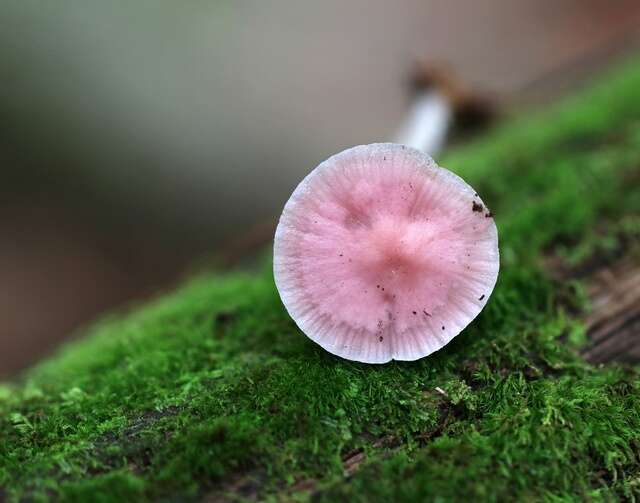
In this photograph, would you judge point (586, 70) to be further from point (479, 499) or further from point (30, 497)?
point (30, 497)

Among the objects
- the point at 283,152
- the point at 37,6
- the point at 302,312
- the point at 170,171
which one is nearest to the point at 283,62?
the point at 283,152

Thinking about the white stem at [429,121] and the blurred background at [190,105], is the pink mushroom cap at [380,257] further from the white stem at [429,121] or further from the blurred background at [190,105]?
the white stem at [429,121]

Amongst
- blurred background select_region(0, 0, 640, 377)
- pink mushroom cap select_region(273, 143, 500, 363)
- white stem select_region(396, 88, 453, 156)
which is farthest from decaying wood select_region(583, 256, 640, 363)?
blurred background select_region(0, 0, 640, 377)

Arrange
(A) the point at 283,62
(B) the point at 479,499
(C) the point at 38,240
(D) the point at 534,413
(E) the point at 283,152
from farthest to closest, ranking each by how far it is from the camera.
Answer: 1. (A) the point at 283,62
2. (E) the point at 283,152
3. (C) the point at 38,240
4. (D) the point at 534,413
5. (B) the point at 479,499

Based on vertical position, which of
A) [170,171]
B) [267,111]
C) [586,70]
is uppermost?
[267,111]

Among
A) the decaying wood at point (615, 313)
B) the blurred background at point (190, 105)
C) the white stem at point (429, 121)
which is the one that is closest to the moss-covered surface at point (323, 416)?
the decaying wood at point (615, 313)

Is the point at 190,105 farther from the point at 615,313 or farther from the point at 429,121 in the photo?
the point at 615,313
